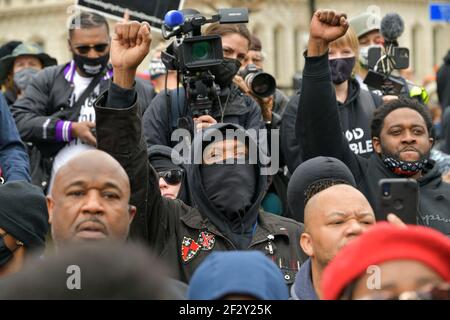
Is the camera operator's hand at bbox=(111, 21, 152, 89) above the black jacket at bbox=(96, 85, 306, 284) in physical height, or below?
above

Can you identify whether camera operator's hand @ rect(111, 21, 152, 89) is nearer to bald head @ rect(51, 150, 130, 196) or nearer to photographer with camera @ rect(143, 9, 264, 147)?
bald head @ rect(51, 150, 130, 196)

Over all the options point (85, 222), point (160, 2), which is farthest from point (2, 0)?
point (85, 222)

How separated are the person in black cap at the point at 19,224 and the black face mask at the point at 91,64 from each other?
104 inches

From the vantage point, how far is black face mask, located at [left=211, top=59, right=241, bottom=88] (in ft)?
24.5

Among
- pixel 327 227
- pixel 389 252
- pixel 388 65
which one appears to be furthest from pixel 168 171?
pixel 389 252

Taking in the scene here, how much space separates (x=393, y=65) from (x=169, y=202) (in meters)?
3.59

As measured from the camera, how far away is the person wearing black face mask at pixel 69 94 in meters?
8.32

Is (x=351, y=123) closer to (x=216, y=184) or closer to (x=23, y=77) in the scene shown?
(x=216, y=184)

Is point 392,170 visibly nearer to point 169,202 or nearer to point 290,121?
point 290,121

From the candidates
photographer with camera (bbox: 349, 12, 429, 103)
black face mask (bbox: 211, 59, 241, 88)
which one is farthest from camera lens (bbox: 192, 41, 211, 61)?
photographer with camera (bbox: 349, 12, 429, 103)

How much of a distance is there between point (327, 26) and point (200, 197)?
123 centimetres

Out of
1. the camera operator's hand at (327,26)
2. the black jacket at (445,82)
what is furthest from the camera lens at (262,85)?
the black jacket at (445,82)

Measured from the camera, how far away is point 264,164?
6.23m

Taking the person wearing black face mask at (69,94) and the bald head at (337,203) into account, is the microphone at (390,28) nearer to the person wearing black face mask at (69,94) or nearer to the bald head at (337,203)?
the person wearing black face mask at (69,94)
